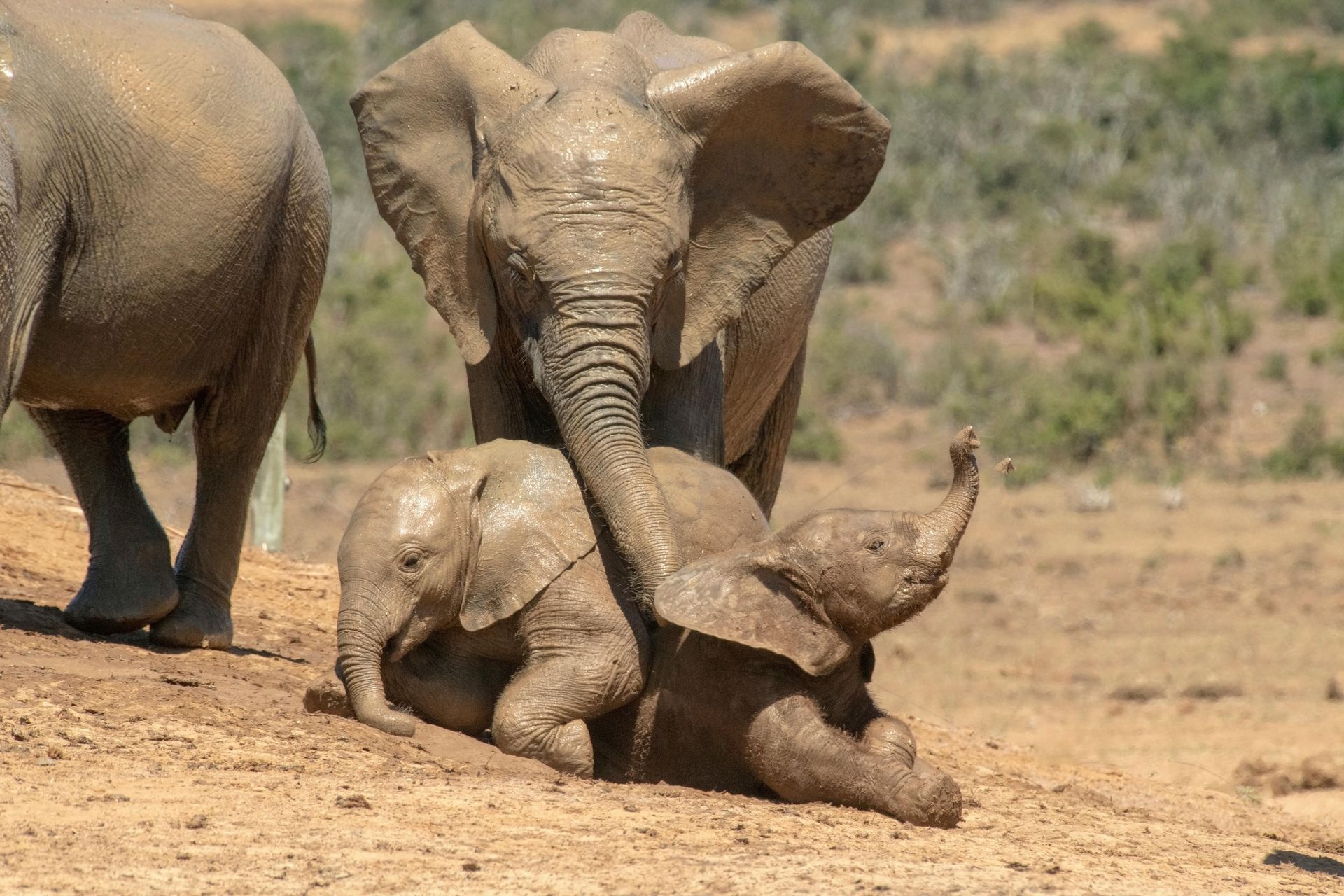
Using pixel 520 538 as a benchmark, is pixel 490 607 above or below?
below

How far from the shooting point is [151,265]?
20.8 feet

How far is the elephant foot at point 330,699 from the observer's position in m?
5.66

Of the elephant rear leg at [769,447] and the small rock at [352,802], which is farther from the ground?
the elephant rear leg at [769,447]

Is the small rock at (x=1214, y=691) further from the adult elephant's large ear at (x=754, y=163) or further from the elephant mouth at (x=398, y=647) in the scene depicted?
the elephant mouth at (x=398, y=647)

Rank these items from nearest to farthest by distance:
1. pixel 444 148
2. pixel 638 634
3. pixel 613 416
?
pixel 638 634 < pixel 613 416 < pixel 444 148

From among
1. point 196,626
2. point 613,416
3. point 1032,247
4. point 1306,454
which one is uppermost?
point 1032,247

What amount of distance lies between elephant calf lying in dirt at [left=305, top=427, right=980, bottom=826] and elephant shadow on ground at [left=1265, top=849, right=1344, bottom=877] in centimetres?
84

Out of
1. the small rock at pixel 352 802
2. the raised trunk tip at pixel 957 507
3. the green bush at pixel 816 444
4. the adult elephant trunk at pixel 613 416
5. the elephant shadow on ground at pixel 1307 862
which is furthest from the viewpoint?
the green bush at pixel 816 444

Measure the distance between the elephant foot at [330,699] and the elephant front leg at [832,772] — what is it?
1.12 metres

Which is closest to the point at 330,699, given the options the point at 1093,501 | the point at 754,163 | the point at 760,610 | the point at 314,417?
the point at 760,610

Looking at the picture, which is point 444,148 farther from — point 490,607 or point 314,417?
point 314,417

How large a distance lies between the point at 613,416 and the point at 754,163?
1282 millimetres

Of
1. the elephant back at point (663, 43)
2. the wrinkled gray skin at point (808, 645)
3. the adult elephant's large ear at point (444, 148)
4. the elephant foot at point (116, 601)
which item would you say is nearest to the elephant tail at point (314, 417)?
the elephant foot at point (116, 601)

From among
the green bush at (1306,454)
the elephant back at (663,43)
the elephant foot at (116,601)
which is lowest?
the elephant foot at (116,601)
